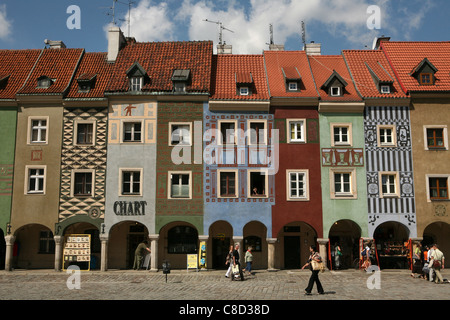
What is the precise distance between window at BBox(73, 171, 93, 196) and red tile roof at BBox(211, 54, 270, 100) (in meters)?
9.06

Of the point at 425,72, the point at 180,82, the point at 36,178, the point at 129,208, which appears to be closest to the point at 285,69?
the point at 180,82

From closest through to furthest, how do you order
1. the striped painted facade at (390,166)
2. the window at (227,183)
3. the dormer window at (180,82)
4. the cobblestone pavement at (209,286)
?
the cobblestone pavement at (209,286) < the striped painted facade at (390,166) < the window at (227,183) < the dormer window at (180,82)

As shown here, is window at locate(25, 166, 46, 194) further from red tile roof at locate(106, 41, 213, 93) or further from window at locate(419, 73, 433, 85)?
window at locate(419, 73, 433, 85)

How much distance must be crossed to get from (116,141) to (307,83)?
1276 cm

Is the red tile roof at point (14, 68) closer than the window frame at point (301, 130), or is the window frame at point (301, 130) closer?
the window frame at point (301, 130)

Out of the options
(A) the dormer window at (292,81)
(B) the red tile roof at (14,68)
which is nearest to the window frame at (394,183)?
(A) the dormer window at (292,81)

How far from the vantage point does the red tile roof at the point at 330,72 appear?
28891 mm

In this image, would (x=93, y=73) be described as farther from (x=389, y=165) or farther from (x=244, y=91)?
(x=389, y=165)

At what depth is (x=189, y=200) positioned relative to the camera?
91.0 ft

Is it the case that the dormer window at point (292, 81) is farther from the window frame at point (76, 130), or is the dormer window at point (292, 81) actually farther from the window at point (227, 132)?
the window frame at point (76, 130)

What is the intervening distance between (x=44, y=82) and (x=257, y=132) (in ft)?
45.5

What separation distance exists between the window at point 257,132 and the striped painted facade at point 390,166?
6.28m

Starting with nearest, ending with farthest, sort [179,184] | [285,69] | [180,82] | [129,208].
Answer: [129,208]
[179,184]
[180,82]
[285,69]

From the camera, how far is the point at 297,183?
28.0 metres
